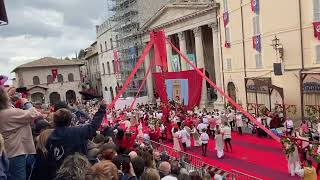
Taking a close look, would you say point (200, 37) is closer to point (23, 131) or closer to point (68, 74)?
point (23, 131)

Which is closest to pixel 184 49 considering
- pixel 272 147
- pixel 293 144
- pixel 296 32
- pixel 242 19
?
pixel 242 19

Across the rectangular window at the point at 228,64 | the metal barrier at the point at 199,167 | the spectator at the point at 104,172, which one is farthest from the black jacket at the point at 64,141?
the rectangular window at the point at 228,64

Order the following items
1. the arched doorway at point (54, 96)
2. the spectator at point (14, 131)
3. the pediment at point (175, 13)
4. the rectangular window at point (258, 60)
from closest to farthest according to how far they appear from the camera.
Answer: the spectator at point (14, 131)
the rectangular window at point (258, 60)
the pediment at point (175, 13)
the arched doorway at point (54, 96)

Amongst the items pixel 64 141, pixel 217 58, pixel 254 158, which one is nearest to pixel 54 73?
pixel 217 58

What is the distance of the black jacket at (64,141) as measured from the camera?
540 centimetres

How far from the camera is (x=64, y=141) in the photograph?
5418 mm

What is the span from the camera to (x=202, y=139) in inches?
723

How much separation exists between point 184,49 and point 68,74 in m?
33.8

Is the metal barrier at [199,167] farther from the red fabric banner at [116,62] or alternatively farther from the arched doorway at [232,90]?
the red fabric banner at [116,62]

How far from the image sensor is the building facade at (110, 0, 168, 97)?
48.8 meters

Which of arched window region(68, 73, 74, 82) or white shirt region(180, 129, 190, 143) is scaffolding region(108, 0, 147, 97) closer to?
arched window region(68, 73, 74, 82)

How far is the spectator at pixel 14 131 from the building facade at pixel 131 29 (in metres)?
43.5

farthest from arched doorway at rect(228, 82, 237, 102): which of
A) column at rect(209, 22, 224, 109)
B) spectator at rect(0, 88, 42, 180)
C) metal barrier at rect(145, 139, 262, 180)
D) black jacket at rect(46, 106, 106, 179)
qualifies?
spectator at rect(0, 88, 42, 180)

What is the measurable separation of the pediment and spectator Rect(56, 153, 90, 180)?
30556 mm
